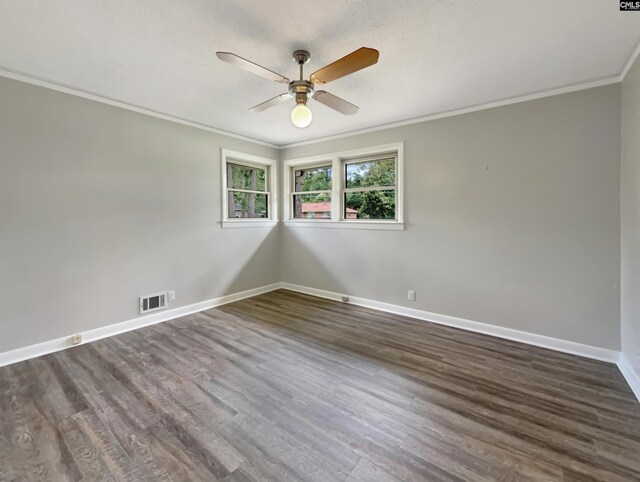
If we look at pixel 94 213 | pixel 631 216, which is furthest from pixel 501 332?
pixel 94 213

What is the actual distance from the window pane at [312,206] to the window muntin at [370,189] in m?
0.37

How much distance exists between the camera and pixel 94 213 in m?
3.10

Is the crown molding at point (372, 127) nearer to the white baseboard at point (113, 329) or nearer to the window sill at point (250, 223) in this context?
the window sill at point (250, 223)

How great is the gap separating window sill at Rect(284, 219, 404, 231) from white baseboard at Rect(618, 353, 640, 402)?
240 centimetres

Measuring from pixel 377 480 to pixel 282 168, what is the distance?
466 cm

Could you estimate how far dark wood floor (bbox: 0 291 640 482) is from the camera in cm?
156

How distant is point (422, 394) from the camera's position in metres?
2.20

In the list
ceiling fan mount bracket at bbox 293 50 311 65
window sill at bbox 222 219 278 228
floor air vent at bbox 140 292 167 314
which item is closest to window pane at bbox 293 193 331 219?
window sill at bbox 222 219 278 228

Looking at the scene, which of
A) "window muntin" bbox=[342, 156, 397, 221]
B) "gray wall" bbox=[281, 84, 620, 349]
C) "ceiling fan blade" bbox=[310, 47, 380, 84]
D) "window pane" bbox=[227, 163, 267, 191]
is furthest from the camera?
"window pane" bbox=[227, 163, 267, 191]

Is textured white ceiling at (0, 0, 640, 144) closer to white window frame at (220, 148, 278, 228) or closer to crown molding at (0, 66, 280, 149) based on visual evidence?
crown molding at (0, 66, 280, 149)

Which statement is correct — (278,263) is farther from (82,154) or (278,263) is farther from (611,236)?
(611,236)

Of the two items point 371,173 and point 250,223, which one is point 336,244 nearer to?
point 371,173

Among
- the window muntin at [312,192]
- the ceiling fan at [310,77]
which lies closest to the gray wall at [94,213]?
the window muntin at [312,192]

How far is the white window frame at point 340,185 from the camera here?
3912mm
